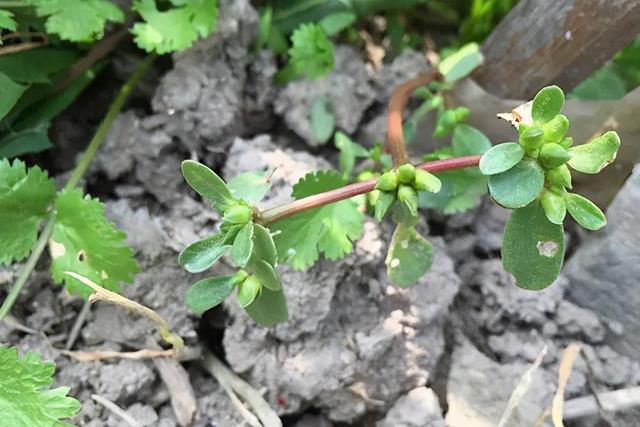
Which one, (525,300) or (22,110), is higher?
(22,110)

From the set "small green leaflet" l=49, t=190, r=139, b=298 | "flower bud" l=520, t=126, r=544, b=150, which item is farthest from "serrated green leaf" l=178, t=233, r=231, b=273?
"flower bud" l=520, t=126, r=544, b=150

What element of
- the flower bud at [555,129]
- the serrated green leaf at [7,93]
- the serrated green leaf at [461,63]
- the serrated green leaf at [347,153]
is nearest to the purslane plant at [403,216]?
the flower bud at [555,129]

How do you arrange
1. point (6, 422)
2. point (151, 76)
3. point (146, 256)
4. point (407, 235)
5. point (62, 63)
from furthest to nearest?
point (151, 76) < point (62, 63) < point (146, 256) < point (407, 235) < point (6, 422)

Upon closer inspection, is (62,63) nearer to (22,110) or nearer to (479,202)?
(22,110)

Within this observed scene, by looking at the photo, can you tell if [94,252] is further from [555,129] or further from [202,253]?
[555,129]

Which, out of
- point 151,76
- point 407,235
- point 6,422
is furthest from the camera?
point 151,76

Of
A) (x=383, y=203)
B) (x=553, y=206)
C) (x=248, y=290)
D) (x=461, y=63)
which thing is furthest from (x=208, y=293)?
(x=461, y=63)

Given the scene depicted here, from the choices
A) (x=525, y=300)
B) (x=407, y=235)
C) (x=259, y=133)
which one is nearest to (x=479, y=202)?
(x=525, y=300)
